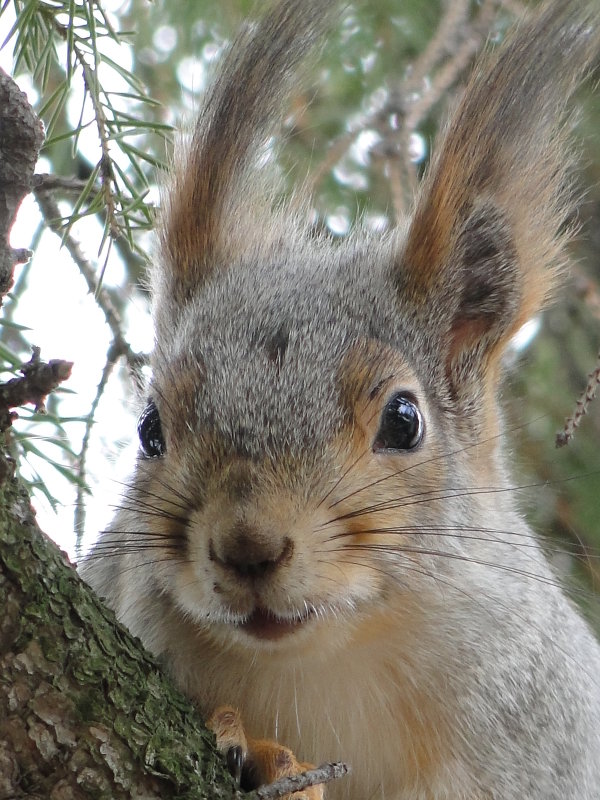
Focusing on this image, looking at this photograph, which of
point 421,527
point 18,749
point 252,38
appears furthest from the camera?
point 252,38

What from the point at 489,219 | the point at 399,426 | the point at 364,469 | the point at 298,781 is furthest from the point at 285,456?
the point at 489,219

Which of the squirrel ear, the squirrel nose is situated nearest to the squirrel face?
the squirrel nose

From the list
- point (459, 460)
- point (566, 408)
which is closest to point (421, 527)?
point (459, 460)

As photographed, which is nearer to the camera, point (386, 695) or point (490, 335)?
point (386, 695)

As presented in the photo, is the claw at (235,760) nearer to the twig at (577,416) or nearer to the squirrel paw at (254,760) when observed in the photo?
the squirrel paw at (254,760)

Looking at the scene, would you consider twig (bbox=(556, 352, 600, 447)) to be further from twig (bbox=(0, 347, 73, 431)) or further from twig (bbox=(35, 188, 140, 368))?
twig (bbox=(0, 347, 73, 431))

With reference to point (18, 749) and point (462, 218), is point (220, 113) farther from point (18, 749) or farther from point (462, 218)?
point (18, 749)

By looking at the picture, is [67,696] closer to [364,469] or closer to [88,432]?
[364,469]

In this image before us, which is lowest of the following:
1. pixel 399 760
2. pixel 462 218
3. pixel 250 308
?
pixel 399 760

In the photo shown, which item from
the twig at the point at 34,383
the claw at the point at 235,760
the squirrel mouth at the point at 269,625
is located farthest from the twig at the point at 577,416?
the twig at the point at 34,383
